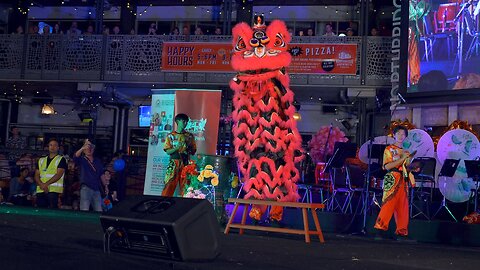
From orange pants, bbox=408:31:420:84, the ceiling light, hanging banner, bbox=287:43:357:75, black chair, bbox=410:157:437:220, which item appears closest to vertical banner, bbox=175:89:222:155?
hanging banner, bbox=287:43:357:75

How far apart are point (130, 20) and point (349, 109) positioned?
6.49 metres

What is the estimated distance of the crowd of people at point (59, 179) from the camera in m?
8.47

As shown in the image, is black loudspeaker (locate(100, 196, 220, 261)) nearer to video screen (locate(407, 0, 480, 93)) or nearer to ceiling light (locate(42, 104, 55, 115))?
video screen (locate(407, 0, 480, 93))

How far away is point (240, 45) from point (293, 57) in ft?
22.7

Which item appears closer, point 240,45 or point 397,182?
point 397,182

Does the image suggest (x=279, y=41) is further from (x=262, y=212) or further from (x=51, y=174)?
(x=51, y=174)

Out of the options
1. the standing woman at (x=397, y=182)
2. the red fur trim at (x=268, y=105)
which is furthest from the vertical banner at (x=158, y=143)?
the standing woman at (x=397, y=182)

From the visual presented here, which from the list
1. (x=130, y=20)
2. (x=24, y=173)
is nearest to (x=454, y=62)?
(x=24, y=173)

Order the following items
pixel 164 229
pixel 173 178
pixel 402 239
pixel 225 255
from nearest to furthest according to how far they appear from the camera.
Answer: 1. pixel 164 229
2. pixel 225 255
3. pixel 173 178
4. pixel 402 239

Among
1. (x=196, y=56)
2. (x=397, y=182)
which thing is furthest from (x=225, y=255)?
(x=196, y=56)

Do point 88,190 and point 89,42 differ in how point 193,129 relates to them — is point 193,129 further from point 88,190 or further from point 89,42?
point 89,42

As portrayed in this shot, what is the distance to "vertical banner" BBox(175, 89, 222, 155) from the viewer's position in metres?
12.3

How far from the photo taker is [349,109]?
56.4 ft

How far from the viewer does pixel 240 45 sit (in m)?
7.93
